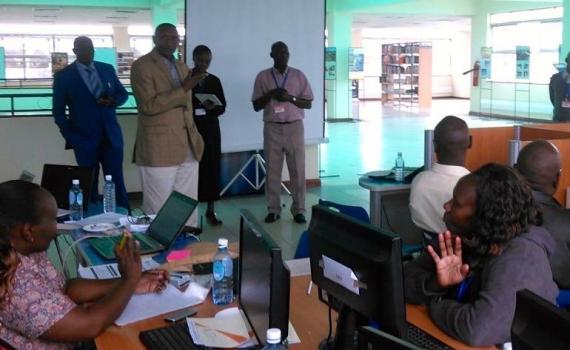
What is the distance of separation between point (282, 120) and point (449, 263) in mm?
4355

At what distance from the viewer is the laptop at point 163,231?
3.11 m

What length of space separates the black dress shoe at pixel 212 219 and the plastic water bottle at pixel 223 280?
3908mm

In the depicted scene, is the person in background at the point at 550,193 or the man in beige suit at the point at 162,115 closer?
the person in background at the point at 550,193

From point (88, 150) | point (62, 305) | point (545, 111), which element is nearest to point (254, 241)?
point (62, 305)

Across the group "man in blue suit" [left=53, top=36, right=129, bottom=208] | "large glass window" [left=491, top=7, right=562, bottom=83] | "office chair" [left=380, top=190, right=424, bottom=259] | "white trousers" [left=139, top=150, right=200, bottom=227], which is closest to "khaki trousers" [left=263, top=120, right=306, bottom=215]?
"man in blue suit" [left=53, top=36, right=129, bottom=208]

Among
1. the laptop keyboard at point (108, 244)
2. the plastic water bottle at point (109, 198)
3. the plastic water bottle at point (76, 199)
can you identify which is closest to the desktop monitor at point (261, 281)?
the laptop keyboard at point (108, 244)

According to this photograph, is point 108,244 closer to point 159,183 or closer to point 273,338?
point 159,183

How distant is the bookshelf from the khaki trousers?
15.9m

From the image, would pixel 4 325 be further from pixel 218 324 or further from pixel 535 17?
pixel 535 17

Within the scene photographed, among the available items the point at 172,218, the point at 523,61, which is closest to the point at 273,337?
the point at 172,218

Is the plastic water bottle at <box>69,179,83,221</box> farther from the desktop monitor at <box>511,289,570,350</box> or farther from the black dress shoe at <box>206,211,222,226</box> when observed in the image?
the desktop monitor at <box>511,289,570,350</box>

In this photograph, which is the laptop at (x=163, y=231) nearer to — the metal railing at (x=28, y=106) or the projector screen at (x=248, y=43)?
the projector screen at (x=248, y=43)

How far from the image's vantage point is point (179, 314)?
2.33m

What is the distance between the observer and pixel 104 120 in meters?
5.74
